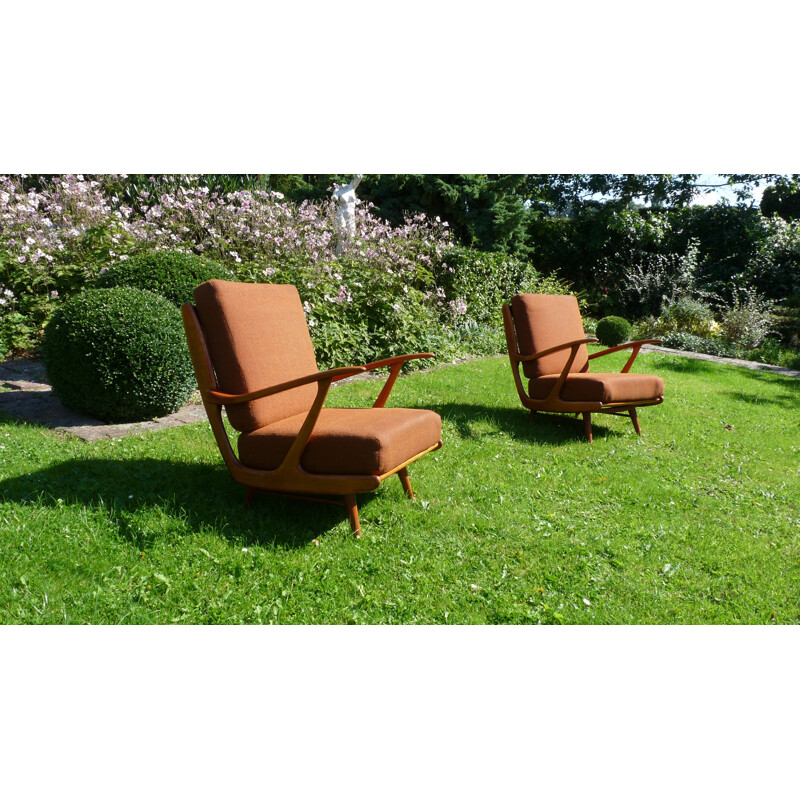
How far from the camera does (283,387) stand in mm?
2990

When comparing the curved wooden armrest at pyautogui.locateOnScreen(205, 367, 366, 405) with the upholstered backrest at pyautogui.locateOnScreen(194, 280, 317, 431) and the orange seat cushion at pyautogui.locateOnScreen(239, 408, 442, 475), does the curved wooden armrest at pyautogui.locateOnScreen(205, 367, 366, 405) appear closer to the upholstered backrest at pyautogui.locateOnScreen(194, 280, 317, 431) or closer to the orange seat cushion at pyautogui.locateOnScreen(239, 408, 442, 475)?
the upholstered backrest at pyautogui.locateOnScreen(194, 280, 317, 431)

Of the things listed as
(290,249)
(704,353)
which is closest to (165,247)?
(290,249)

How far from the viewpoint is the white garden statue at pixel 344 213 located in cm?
924

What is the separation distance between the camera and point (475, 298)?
10578 millimetres

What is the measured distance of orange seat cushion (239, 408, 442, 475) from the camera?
291 cm

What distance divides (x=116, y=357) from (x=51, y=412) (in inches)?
33.8

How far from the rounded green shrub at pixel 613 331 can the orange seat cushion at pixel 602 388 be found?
19.6ft

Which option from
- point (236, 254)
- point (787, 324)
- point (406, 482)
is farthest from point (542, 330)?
point (787, 324)

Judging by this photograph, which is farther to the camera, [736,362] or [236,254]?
[736,362]

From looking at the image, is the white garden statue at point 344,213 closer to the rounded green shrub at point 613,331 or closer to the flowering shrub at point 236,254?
the flowering shrub at point 236,254

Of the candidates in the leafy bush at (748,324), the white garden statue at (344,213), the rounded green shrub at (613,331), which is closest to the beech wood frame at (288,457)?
the white garden statue at (344,213)

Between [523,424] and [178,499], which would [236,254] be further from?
[178,499]

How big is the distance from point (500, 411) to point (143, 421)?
3146 millimetres
